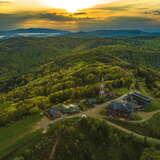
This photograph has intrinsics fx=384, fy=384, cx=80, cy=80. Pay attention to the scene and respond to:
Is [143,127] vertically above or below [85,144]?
below

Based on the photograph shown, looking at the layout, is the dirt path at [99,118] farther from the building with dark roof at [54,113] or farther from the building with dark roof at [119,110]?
the building with dark roof at [119,110]

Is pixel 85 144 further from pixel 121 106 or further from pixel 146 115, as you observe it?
pixel 146 115

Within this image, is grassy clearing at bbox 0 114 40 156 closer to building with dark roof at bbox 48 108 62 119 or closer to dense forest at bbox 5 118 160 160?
building with dark roof at bbox 48 108 62 119

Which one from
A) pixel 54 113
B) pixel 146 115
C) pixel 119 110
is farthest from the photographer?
pixel 146 115

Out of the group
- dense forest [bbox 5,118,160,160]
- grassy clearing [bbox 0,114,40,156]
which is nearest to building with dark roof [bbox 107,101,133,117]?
dense forest [bbox 5,118,160,160]

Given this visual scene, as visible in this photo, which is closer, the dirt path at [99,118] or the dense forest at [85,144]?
the dense forest at [85,144]

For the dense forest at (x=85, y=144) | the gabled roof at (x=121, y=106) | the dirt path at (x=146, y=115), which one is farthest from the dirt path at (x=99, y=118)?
the gabled roof at (x=121, y=106)

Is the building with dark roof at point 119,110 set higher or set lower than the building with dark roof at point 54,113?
lower

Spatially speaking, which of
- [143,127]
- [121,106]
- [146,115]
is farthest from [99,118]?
[146,115]

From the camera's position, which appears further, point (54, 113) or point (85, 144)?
point (54, 113)
